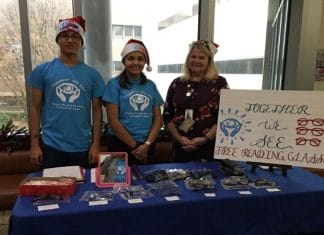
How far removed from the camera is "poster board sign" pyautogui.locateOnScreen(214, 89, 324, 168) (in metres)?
1.60

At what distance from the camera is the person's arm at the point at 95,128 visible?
182 cm

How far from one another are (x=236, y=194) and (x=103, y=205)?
609 millimetres

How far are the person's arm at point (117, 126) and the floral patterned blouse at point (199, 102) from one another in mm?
358

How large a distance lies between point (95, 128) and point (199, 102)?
69cm

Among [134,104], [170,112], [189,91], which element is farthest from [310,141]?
[134,104]

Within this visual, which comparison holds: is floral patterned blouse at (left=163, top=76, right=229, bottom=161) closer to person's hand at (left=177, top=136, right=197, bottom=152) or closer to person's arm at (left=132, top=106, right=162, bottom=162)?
person's hand at (left=177, top=136, right=197, bottom=152)

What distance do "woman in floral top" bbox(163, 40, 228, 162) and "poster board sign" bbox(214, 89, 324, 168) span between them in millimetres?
222

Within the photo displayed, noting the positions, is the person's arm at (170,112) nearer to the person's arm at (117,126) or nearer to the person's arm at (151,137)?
the person's arm at (151,137)

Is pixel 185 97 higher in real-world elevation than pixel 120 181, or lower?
higher

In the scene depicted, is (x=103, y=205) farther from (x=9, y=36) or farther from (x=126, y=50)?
(x=9, y=36)

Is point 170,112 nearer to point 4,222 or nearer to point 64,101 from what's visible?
point 64,101

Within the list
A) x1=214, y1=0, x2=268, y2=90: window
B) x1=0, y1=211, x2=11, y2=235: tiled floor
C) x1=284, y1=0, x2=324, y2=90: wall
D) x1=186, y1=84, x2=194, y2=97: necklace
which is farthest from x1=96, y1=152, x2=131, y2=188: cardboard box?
x1=284, y1=0, x2=324, y2=90: wall

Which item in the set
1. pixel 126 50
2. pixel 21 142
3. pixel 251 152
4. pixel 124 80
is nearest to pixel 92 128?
pixel 124 80

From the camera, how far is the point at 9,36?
2.82 meters
